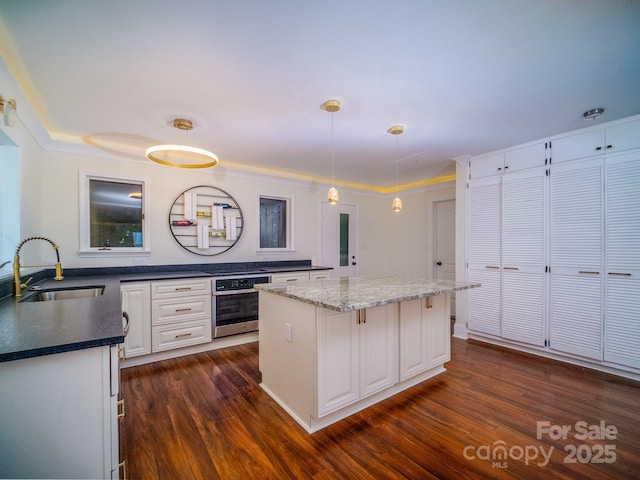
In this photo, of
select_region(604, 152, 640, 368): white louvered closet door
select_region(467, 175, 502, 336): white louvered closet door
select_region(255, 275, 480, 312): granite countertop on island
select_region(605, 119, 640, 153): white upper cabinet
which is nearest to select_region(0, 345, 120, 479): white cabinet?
select_region(255, 275, 480, 312): granite countertop on island

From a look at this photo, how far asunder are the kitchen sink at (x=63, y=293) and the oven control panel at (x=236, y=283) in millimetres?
1185

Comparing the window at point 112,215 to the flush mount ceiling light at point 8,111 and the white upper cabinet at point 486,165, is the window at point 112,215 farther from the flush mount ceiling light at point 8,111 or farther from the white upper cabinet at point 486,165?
the white upper cabinet at point 486,165

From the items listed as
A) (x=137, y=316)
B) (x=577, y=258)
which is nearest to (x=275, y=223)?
(x=137, y=316)

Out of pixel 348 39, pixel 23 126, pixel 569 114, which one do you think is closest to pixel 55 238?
pixel 23 126

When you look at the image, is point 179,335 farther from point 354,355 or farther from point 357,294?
point 357,294

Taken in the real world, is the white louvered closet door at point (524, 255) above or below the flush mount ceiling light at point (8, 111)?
below

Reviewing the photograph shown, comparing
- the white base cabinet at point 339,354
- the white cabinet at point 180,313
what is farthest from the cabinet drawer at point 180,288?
the white base cabinet at point 339,354

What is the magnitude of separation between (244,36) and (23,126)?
223cm

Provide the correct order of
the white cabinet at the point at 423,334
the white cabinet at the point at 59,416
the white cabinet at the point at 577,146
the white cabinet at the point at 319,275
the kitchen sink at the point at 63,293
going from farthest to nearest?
1. the white cabinet at the point at 319,275
2. the white cabinet at the point at 577,146
3. the white cabinet at the point at 423,334
4. the kitchen sink at the point at 63,293
5. the white cabinet at the point at 59,416

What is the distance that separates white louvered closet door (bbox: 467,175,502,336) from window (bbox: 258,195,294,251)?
9.02 ft

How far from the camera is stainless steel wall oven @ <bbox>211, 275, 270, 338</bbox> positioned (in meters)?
3.44

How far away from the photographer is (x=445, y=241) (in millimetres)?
5176

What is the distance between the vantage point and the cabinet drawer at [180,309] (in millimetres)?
3104

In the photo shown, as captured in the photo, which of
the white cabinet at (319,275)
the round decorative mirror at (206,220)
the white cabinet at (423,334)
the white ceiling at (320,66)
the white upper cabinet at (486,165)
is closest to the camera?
the white ceiling at (320,66)
